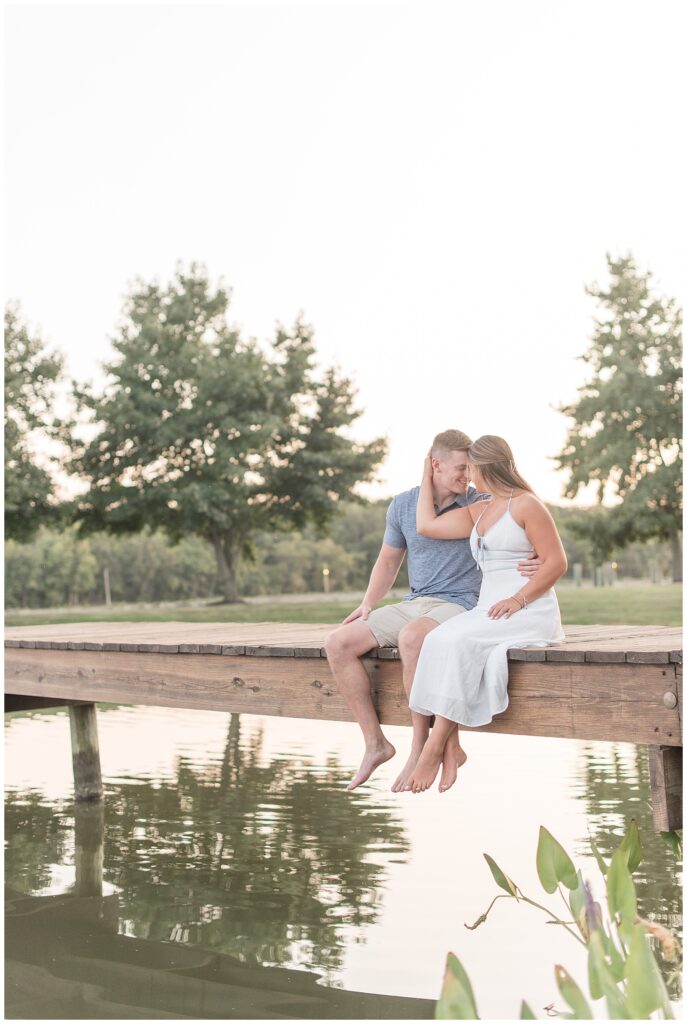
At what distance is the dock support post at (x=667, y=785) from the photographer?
370cm

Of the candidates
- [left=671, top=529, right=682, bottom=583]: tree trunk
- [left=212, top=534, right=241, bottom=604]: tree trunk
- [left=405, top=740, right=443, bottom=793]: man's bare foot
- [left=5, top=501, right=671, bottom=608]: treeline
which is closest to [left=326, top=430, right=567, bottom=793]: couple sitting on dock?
[left=405, top=740, right=443, bottom=793]: man's bare foot

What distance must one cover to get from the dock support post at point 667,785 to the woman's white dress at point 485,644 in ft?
1.89

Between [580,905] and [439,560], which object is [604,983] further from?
[439,560]

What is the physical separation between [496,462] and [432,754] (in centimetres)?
112

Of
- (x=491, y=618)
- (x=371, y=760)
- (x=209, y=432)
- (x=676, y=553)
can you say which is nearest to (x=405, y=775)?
(x=371, y=760)

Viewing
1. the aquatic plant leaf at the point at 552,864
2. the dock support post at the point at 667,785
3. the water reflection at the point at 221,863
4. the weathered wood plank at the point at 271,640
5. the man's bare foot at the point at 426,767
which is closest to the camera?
the aquatic plant leaf at the point at 552,864

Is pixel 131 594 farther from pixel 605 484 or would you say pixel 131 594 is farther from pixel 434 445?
pixel 434 445

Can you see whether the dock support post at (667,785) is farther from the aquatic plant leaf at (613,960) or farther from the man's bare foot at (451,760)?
the aquatic plant leaf at (613,960)

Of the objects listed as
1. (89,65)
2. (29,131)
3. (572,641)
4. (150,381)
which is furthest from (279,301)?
(572,641)

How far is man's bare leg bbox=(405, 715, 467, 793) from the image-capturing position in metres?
Result: 3.94

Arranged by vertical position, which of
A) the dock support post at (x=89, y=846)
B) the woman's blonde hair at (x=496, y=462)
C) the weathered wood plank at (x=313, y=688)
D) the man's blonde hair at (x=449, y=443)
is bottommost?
the dock support post at (x=89, y=846)

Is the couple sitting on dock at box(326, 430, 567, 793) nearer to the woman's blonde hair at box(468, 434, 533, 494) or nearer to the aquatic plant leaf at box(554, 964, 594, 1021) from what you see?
the woman's blonde hair at box(468, 434, 533, 494)

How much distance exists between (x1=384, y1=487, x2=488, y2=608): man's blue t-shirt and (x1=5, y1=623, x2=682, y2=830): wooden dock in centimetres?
41

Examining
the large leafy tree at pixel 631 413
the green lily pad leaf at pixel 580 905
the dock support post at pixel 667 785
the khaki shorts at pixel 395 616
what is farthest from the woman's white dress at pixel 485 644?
the large leafy tree at pixel 631 413
